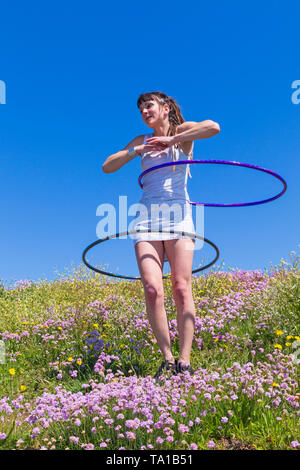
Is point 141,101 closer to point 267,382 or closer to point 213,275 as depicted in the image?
point 267,382

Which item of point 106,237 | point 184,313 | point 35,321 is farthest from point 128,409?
point 35,321

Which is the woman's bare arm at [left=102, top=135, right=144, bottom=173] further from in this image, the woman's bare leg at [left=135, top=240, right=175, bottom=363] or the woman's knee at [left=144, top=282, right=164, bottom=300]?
the woman's knee at [left=144, top=282, right=164, bottom=300]

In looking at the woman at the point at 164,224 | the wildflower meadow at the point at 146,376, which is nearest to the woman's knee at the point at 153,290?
the woman at the point at 164,224

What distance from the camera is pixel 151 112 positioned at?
5098 mm

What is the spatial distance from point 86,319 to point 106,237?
2.15m

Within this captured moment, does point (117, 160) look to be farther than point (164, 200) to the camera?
Yes

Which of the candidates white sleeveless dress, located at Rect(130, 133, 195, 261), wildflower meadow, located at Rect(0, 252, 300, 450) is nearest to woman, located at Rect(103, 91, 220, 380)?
white sleeveless dress, located at Rect(130, 133, 195, 261)

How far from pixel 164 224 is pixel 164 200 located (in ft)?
0.91

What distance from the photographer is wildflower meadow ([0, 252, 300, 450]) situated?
321 centimetres

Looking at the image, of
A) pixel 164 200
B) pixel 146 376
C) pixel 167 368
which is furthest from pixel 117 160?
pixel 146 376

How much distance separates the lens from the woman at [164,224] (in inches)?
186

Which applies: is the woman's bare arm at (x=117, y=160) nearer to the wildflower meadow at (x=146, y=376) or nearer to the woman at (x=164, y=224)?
the woman at (x=164, y=224)

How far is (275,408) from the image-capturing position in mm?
3498

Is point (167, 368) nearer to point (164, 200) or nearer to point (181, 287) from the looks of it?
point (181, 287)
